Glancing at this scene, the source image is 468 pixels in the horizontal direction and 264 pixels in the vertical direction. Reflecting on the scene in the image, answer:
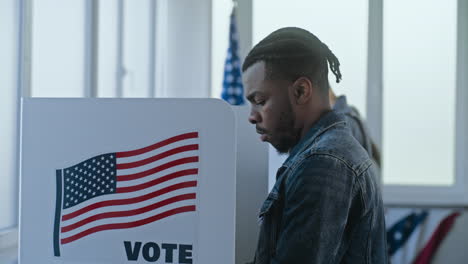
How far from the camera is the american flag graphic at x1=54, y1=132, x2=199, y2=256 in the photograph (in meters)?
0.95

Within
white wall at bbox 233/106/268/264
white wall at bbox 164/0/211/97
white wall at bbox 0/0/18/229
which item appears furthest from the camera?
Result: white wall at bbox 164/0/211/97

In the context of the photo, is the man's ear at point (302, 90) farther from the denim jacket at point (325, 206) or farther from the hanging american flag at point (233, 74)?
the hanging american flag at point (233, 74)

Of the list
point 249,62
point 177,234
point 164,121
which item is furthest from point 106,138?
point 249,62

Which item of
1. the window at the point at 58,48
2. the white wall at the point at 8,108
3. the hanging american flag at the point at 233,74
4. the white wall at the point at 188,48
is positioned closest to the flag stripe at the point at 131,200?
the white wall at the point at 8,108

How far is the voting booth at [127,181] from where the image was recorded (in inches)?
36.9

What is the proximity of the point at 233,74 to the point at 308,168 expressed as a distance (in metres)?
2.93

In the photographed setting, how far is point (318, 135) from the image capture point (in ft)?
3.46

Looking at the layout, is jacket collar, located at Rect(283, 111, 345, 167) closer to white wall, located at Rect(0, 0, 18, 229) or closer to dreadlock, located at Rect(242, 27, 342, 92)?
dreadlock, located at Rect(242, 27, 342, 92)

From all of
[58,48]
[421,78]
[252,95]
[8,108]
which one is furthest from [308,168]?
[421,78]

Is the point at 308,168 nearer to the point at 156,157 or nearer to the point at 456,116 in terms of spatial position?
the point at 156,157

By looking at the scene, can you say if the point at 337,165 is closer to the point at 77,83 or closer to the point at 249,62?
the point at 249,62

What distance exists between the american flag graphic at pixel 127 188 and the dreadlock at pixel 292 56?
0.75 ft

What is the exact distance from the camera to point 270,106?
3.47 feet

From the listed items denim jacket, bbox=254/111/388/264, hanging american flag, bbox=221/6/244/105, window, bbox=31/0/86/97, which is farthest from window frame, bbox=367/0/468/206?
denim jacket, bbox=254/111/388/264
